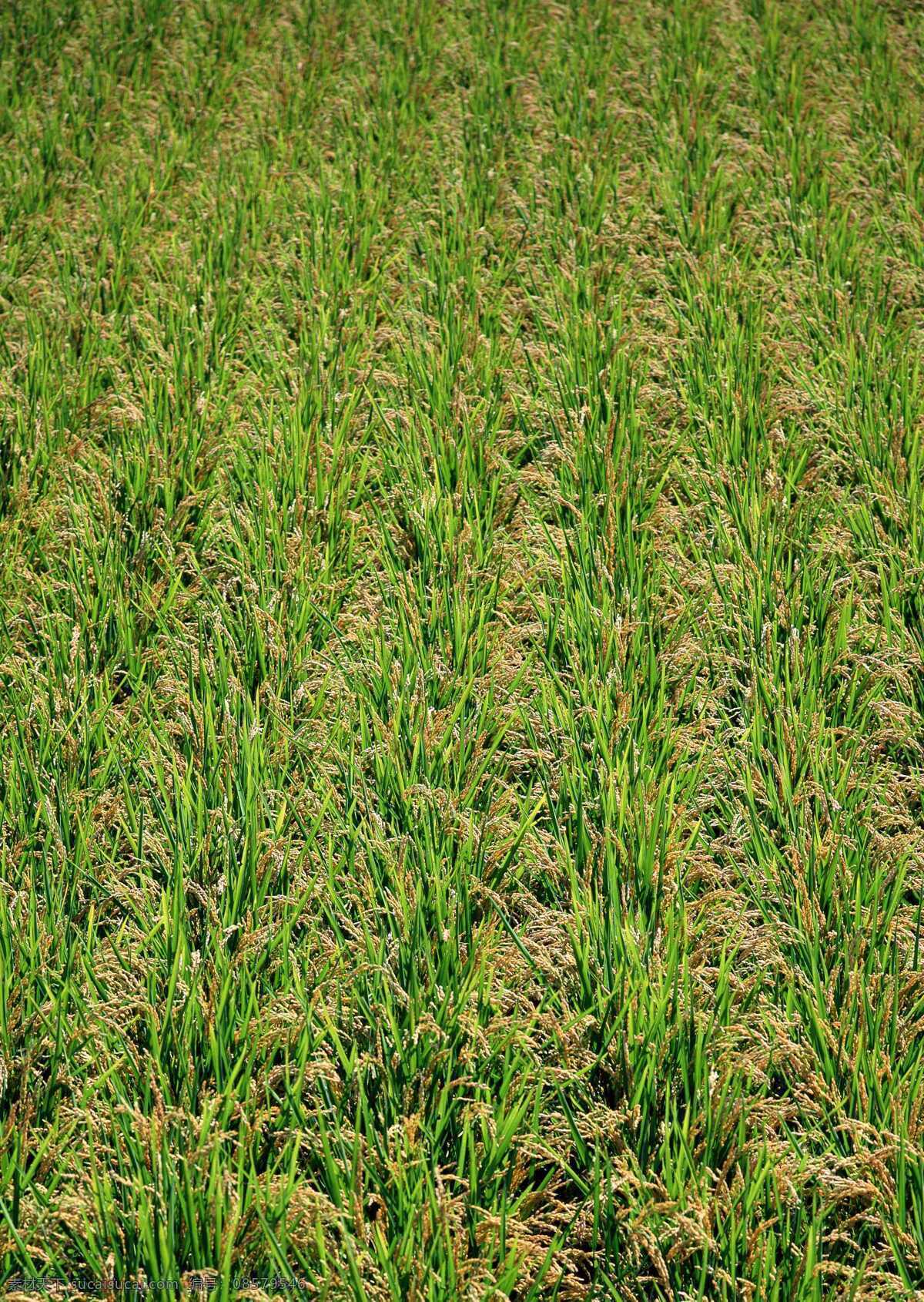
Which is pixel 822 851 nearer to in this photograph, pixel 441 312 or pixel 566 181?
pixel 441 312

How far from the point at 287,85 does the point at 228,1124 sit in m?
4.93

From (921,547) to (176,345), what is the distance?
7.20 feet

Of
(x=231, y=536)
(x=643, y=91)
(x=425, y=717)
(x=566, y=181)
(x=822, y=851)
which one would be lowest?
(x=822, y=851)

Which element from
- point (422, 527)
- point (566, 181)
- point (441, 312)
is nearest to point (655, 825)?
point (422, 527)

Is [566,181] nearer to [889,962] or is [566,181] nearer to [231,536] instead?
[231,536]

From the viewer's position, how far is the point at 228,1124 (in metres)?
1.88

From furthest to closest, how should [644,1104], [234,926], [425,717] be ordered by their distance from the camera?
[425,717]
[234,926]
[644,1104]

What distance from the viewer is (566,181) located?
4750 millimetres

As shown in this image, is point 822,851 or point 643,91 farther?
point 643,91

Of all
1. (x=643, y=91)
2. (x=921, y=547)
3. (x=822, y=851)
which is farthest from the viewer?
(x=643, y=91)

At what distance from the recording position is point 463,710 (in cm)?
262

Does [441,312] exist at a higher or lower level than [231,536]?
higher

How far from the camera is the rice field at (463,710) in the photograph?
5.84ft

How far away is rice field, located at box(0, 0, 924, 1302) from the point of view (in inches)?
70.1
